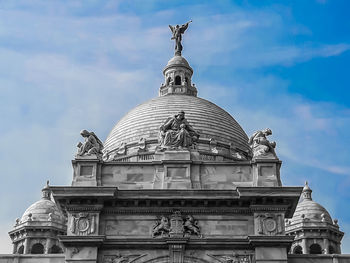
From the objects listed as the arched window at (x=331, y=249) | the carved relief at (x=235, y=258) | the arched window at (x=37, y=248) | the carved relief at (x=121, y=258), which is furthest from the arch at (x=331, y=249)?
the carved relief at (x=121, y=258)

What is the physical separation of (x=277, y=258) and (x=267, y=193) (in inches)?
119

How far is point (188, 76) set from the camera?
2574 inches

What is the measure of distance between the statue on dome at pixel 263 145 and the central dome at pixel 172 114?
18757 millimetres

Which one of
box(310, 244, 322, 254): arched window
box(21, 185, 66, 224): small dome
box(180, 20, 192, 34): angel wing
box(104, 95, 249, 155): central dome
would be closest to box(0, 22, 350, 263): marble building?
box(310, 244, 322, 254): arched window

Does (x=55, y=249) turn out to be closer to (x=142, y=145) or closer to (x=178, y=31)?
(x=142, y=145)

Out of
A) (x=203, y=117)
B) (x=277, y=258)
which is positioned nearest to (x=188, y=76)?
(x=203, y=117)

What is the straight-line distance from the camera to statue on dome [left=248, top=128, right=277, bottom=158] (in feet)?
117

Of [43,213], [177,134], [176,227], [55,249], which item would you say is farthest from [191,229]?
[43,213]

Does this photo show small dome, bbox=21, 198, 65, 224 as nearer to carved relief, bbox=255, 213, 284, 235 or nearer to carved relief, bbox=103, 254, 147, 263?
carved relief, bbox=103, 254, 147, 263

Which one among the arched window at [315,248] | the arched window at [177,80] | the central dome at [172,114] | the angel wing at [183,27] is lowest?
the arched window at [315,248]

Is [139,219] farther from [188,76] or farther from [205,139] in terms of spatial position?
[188,76]

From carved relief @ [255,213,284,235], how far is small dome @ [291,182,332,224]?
2009cm

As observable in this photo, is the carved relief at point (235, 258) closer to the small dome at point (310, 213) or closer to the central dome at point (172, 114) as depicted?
the small dome at point (310, 213)

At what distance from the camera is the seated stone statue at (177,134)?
36.4 meters
